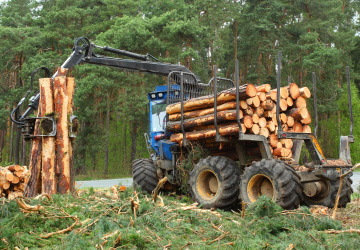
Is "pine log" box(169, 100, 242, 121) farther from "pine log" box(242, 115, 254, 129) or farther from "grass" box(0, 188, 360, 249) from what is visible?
"grass" box(0, 188, 360, 249)

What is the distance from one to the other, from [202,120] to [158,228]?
3.82 meters

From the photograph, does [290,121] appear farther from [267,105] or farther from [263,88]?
[263,88]

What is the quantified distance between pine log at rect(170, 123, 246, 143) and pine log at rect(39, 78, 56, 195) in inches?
118

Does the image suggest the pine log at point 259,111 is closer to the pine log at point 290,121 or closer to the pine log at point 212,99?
the pine log at point 212,99

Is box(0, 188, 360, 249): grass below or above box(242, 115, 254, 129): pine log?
below

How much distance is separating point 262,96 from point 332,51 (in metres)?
25.3

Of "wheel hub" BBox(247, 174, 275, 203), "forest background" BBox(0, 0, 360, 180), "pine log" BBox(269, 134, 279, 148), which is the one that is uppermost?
"forest background" BBox(0, 0, 360, 180)

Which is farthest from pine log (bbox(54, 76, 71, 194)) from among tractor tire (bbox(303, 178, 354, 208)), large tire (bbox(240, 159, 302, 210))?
tractor tire (bbox(303, 178, 354, 208))

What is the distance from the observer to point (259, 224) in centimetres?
542

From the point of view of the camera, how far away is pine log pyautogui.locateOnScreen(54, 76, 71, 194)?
24.6ft

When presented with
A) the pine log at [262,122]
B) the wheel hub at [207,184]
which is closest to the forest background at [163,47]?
the wheel hub at [207,184]

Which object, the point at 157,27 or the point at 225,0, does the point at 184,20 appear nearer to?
the point at 157,27

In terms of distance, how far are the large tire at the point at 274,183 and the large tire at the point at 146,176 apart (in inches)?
128

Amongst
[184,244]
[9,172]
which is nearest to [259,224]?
[184,244]
